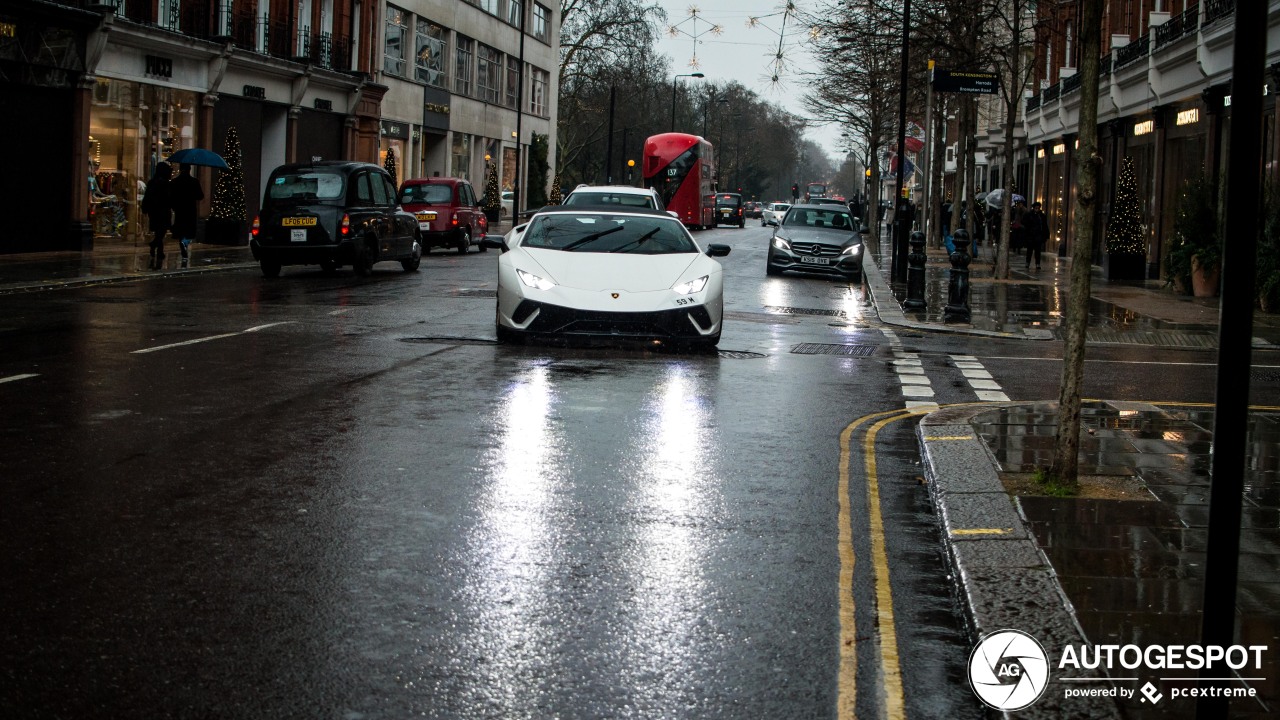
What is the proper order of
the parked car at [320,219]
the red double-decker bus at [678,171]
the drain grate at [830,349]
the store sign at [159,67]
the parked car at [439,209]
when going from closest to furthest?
the drain grate at [830,349] → the parked car at [320,219] → the store sign at [159,67] → the parked car at [439,209] → the red double-decker bus at [678,171]

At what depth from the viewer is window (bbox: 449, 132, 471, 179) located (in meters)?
61.9

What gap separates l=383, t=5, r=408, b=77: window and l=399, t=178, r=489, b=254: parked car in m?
17.6

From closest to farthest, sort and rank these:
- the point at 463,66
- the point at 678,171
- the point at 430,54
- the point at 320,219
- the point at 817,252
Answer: the point at 320,219
the point at 817,252
the point at 430,54
the point at 678,171
the point at 463,66

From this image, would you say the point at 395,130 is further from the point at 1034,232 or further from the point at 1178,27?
the point at 1178,27

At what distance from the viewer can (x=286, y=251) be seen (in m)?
24.8

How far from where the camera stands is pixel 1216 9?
2784cm

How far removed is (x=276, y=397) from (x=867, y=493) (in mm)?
4531

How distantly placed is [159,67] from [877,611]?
105 ft

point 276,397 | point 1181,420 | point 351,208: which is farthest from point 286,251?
point 1181,420

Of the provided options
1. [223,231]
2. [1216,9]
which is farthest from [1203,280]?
[223,231]

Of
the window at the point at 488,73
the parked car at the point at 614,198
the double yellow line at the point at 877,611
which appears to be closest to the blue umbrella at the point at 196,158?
the parked car at the point at 614,198

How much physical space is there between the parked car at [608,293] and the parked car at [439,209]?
20143mm

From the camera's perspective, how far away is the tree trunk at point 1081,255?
7.81 metres

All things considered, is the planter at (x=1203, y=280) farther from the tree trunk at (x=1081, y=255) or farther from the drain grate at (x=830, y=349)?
the tree trunk at (x=1081, y=255)
